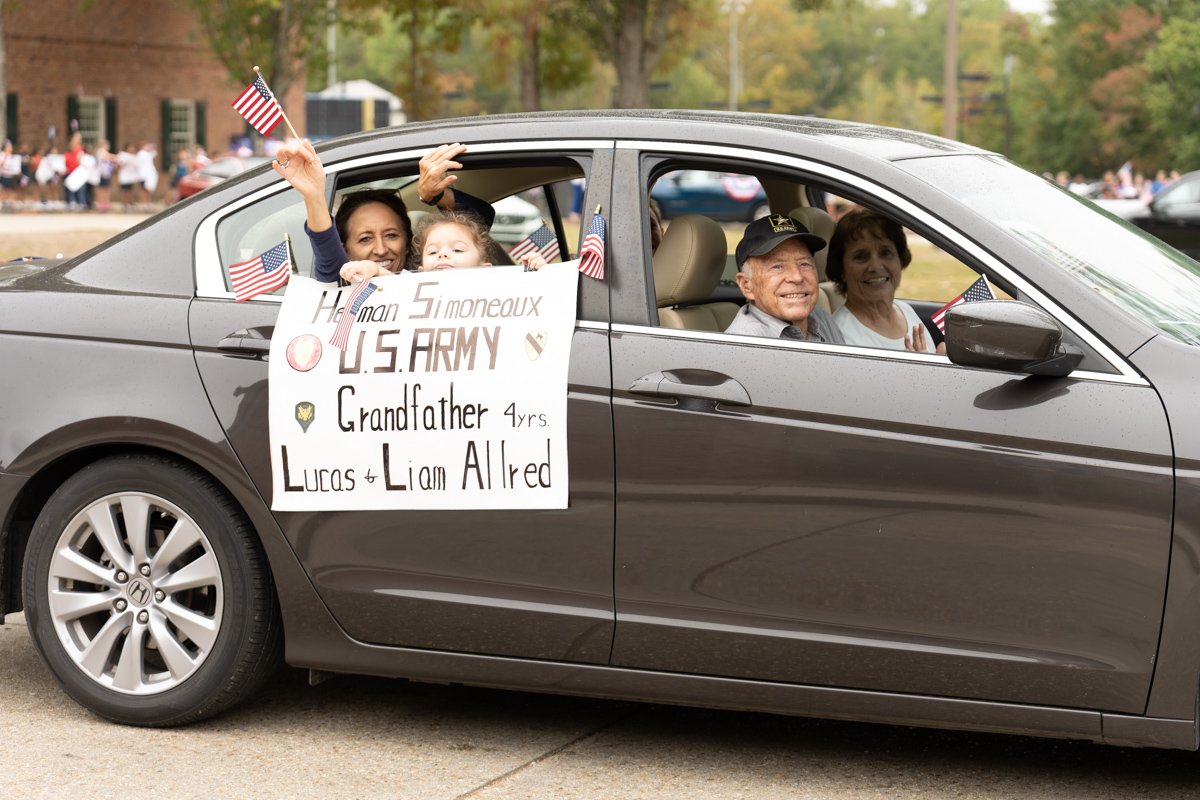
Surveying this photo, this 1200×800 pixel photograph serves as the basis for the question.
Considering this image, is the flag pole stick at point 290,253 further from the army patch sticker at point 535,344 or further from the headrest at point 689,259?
the headrest at point 689,259

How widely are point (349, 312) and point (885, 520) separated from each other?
4.92ft

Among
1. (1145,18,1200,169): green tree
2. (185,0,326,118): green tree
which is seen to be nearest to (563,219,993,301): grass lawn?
(185,0,326,118): green tree

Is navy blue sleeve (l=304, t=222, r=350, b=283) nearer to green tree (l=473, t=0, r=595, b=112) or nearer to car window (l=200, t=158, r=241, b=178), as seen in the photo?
car window (l=200, t=158, r=241, b=178)

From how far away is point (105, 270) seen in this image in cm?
464

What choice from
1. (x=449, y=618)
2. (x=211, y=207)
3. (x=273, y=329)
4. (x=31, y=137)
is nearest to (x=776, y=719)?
(x=449, y=618)

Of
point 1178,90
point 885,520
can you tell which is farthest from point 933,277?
point 1178,90

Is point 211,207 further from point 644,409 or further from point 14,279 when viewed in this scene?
point 644,409

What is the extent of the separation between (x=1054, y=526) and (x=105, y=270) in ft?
8.73

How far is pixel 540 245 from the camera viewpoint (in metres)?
4.63

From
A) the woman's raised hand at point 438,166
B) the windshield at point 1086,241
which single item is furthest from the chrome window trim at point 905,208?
the woman's raised hand at point 438,166

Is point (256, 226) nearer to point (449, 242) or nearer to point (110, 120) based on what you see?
point (449, 242)

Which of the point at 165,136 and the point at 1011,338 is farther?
the point at 165,136

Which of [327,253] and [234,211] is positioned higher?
[234,211]

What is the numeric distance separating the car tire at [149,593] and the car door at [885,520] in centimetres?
107
